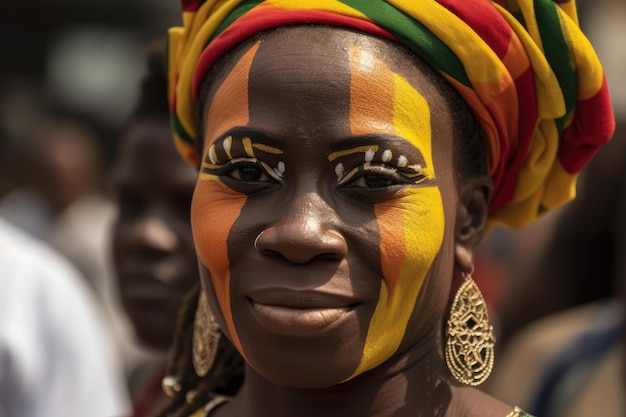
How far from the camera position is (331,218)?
2.53 meters

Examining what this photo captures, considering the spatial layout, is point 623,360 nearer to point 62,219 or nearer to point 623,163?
point 623,163

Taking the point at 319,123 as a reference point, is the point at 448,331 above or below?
below

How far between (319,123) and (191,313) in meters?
0.94

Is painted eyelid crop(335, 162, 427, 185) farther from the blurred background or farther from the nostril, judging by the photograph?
the blurred background

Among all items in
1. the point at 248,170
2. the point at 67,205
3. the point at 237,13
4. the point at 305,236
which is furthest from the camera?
the point at 67,205

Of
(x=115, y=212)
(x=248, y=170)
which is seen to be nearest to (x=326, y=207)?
(x=248, y=170)

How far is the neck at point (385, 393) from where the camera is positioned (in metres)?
2.71

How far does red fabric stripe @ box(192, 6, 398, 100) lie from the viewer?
262 centimetres

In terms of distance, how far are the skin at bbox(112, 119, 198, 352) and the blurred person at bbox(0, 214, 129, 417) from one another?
55 cm

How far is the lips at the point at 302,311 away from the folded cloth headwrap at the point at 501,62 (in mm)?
600

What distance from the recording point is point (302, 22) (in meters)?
2.65

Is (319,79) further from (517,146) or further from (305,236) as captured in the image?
(517,146)

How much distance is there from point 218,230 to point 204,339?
51 cm

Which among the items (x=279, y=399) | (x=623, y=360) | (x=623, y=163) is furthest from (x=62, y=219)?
(x=279, y=399)
